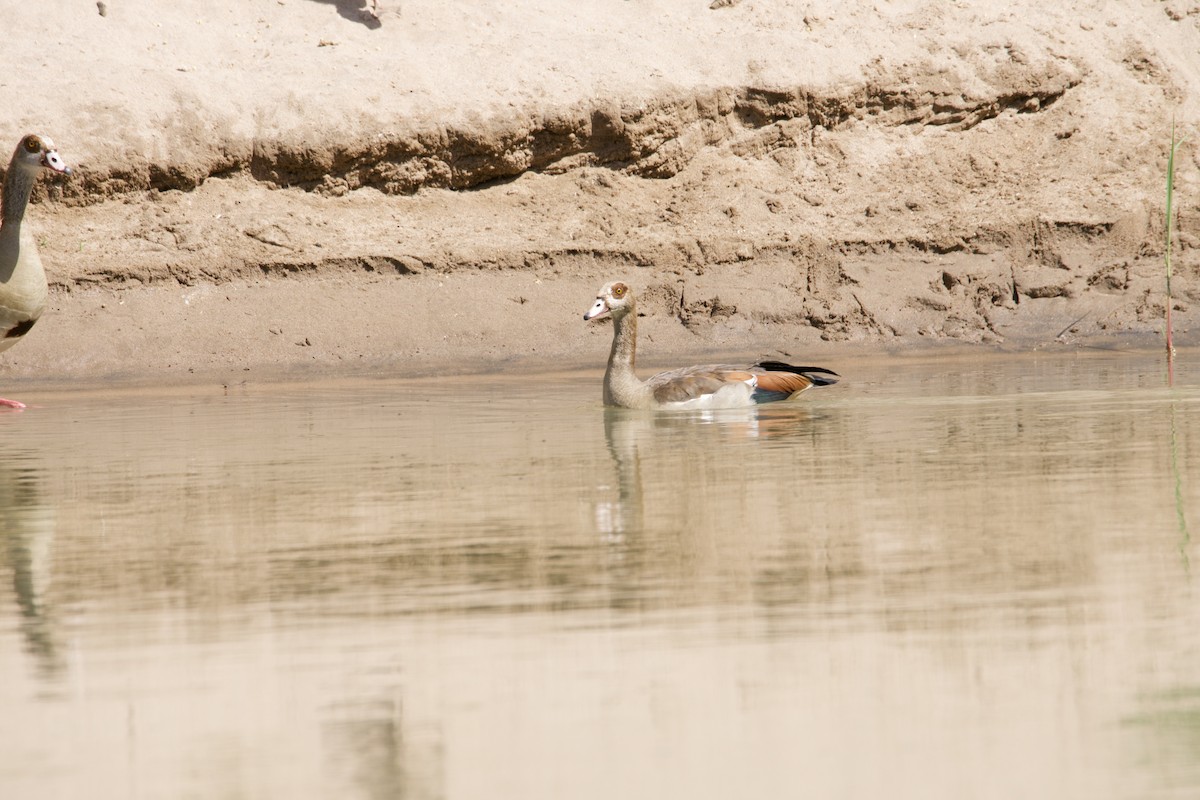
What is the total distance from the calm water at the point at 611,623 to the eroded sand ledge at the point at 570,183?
829cm

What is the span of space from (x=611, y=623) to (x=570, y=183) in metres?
14.6

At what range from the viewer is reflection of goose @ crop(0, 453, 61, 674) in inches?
162

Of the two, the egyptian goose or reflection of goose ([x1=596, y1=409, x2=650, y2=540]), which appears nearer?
reflection of goose ([x1=596, y1=409, x2=650, y2=540])

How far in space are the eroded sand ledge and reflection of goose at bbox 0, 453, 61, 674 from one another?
8414 millimetres

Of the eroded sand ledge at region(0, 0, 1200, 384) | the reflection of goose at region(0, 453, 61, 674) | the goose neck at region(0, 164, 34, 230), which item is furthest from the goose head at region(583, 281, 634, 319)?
the reflection of goose at region(0, 453, 61, 674)

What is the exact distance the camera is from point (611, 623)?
4.09m

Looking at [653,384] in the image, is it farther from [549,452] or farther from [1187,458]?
[1187,458]

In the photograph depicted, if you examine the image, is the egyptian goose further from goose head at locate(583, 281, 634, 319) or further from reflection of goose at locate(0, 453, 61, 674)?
reflection of goose at locate(0, 453, 61, 674)

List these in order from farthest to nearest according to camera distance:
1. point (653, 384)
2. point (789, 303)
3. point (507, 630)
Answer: point (789, 303) < point (653, 384) < point (507, 630)

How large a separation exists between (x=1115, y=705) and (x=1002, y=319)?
14.4 metres

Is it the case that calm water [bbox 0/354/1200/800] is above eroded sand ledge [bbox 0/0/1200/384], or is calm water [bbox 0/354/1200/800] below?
below

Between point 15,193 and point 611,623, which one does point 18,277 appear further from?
point 611,623

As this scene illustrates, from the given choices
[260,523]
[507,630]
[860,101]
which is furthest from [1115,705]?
[860,101]

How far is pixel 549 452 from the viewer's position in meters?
8.25
